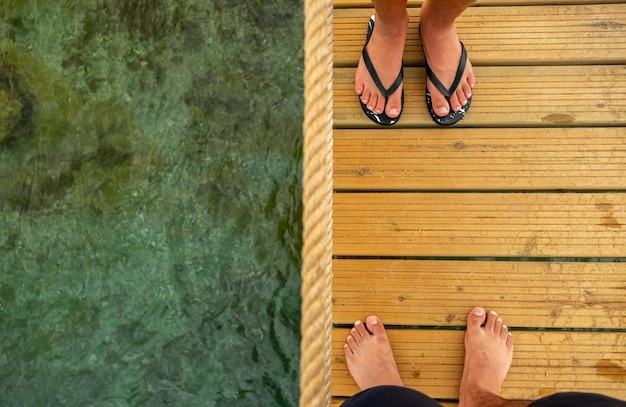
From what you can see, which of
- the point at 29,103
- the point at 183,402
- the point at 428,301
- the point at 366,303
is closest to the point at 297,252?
the point at 366,303

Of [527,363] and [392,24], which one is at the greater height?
[392,24]

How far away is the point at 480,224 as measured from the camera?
48.9 inches

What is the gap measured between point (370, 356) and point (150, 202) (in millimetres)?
683

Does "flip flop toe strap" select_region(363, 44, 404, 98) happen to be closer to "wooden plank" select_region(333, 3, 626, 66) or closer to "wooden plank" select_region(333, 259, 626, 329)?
"wooden plank" select_region(333, 3, 626, 66)

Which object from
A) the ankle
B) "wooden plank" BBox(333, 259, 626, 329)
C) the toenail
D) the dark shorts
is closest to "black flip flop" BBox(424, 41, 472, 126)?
the ankle

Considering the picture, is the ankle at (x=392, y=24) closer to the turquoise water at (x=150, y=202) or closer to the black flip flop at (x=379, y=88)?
the black flip flop at (x=379, y=88)

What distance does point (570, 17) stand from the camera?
1271 millimetres

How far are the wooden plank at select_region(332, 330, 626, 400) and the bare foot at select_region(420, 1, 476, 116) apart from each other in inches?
21.4

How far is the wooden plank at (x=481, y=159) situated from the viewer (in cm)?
124

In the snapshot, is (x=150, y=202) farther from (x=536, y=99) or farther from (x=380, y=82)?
(x=536, y=99)

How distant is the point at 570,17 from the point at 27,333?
5.21 ft

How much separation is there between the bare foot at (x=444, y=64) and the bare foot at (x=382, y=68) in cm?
6

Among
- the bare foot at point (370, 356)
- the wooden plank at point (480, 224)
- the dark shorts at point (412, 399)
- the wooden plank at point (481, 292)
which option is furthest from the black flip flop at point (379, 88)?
the dark shorts at point (412, 399)

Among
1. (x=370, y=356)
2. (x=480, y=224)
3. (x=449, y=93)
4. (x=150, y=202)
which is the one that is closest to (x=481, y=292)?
(x=480, y=224)
